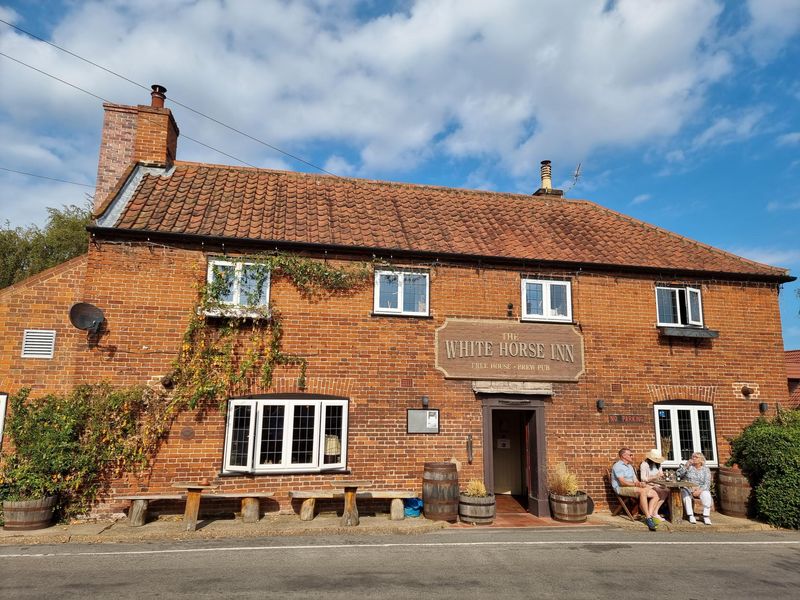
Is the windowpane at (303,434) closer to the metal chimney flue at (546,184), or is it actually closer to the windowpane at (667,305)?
the windowpane at (667,305)

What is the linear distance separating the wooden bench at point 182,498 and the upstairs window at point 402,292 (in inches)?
168

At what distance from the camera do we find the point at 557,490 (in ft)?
34.0

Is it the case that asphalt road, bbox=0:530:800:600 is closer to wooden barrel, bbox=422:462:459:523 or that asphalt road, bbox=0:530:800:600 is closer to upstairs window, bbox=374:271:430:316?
wooden barrel, bbox=422:462:459:523

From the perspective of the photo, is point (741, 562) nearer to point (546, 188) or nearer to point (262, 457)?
point (262, 457)

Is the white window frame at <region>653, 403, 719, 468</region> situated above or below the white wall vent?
below

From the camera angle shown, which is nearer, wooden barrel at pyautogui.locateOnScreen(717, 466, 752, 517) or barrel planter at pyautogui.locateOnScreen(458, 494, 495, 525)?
barrel planter at pyautogui.locateOnScreen(458, 494, 495, 525)

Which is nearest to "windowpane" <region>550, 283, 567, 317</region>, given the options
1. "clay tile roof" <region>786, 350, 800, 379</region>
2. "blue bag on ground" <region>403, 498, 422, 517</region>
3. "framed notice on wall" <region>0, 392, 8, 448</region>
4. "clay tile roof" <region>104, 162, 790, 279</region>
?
"clay tile roof" <region>104, 162, 790, 279</region>

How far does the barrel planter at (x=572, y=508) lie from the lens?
10.1 metres

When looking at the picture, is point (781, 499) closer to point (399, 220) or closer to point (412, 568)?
point (412, 568)

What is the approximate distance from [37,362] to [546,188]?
1382 cm

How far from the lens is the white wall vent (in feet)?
32.2

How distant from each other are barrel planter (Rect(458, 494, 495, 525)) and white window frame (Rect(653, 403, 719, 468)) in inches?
169

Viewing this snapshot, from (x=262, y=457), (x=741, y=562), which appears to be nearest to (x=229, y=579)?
(x=262, y=457)

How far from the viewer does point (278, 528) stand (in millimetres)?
8883
